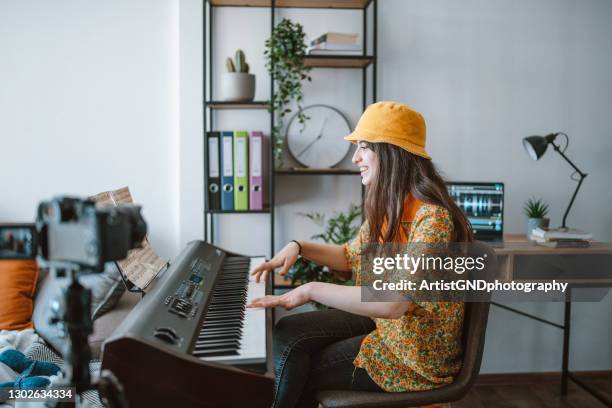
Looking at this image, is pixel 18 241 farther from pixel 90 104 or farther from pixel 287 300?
pixel 90 104

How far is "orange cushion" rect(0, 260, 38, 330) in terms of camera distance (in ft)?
7.20

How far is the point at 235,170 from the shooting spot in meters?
2.53

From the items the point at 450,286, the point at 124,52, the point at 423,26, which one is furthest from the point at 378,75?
the point at 450,286

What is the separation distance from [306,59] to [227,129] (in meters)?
0.55

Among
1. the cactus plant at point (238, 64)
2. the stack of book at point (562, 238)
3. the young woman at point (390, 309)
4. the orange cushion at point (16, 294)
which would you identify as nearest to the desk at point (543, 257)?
the stack of book at point (562, 238)

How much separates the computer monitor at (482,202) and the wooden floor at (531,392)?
2.84ft

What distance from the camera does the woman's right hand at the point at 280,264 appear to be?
1.76 metres

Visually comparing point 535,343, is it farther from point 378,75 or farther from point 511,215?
point 378,75

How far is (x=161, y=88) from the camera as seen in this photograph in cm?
271

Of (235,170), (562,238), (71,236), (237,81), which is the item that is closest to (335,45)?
(237,81)

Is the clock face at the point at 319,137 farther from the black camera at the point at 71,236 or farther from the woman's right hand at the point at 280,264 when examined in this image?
the black camera at the point at 71,236

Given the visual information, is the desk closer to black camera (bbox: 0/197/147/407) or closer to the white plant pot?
the white plant pot

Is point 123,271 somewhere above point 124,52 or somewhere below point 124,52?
below

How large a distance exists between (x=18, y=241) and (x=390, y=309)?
2.83 feet
